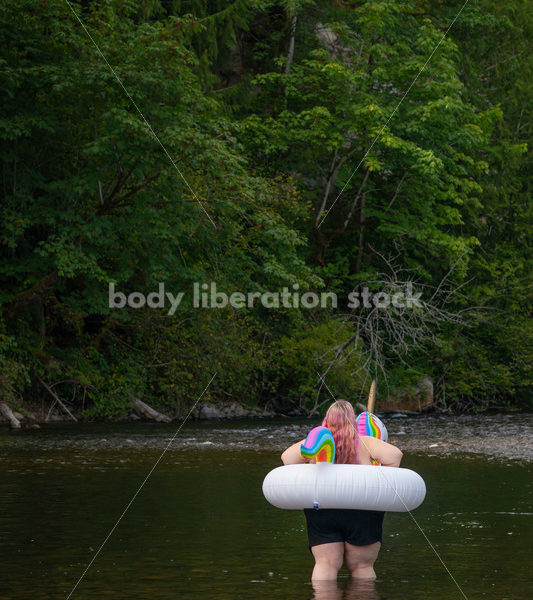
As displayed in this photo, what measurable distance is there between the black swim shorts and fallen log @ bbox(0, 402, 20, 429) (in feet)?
52.1

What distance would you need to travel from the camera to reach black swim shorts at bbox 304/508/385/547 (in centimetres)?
813

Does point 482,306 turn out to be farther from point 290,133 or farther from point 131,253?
point 131,253

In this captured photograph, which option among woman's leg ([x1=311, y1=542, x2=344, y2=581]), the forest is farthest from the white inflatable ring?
the forest

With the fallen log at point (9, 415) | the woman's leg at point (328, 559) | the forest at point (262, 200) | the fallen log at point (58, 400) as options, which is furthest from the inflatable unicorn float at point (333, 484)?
the fallen log at point (58, 400)

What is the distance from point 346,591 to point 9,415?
16122 millimetres

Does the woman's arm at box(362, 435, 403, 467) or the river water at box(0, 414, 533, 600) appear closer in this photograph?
the woman's arm at box(362, 435, 403, 467)

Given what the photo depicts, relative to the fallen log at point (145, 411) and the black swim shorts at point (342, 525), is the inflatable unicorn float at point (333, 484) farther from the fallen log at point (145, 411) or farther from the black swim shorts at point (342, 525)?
the fallen log at point (145, 411)

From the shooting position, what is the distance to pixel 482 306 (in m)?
33.3

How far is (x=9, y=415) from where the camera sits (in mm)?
23391

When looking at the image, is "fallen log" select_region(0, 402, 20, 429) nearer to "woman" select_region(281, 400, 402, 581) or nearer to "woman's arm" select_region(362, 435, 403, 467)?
"woman" select_region(281, 400, 402, 581)

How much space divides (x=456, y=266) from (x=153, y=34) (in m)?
12.7

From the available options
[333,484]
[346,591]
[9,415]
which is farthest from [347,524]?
[9,415]

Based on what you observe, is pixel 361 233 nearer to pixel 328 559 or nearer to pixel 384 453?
pixel 384 453

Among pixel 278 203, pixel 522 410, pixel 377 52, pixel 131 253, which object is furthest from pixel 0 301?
pixel 522 410
